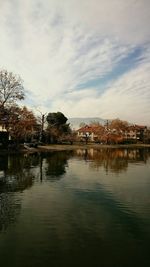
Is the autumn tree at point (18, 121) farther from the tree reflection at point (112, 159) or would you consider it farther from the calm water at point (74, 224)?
the calm water at point (74, 224)

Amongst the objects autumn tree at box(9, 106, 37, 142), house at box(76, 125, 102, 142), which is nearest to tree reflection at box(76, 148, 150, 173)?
autumn tree at box(9, 106, 37, 142)

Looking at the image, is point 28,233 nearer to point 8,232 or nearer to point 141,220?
point 8,232

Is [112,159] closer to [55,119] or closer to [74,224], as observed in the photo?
[74,224]

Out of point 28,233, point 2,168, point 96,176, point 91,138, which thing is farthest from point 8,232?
point 91,138

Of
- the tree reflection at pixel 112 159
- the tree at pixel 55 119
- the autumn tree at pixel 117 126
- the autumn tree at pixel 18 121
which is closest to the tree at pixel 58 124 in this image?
the tree at pixel 55 119

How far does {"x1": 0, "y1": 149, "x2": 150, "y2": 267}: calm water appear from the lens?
12.5m

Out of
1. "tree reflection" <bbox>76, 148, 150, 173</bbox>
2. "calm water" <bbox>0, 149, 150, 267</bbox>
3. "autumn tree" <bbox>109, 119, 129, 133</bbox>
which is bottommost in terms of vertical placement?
"calm water" <bbox>0, 149, 150, 267</bbox>

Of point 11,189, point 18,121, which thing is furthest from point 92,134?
point 11,189

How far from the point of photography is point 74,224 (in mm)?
16438

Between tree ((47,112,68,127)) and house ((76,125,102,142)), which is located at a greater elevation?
tree ((47,112,68,127))

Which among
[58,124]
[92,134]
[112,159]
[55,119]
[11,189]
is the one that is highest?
[55,119]

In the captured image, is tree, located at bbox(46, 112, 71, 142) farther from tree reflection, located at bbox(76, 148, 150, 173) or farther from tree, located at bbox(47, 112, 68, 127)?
tree reflection, located at bbox(76, 148, 150, 173)

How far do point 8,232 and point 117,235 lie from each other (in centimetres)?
543

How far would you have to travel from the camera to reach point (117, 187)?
27391 mm
